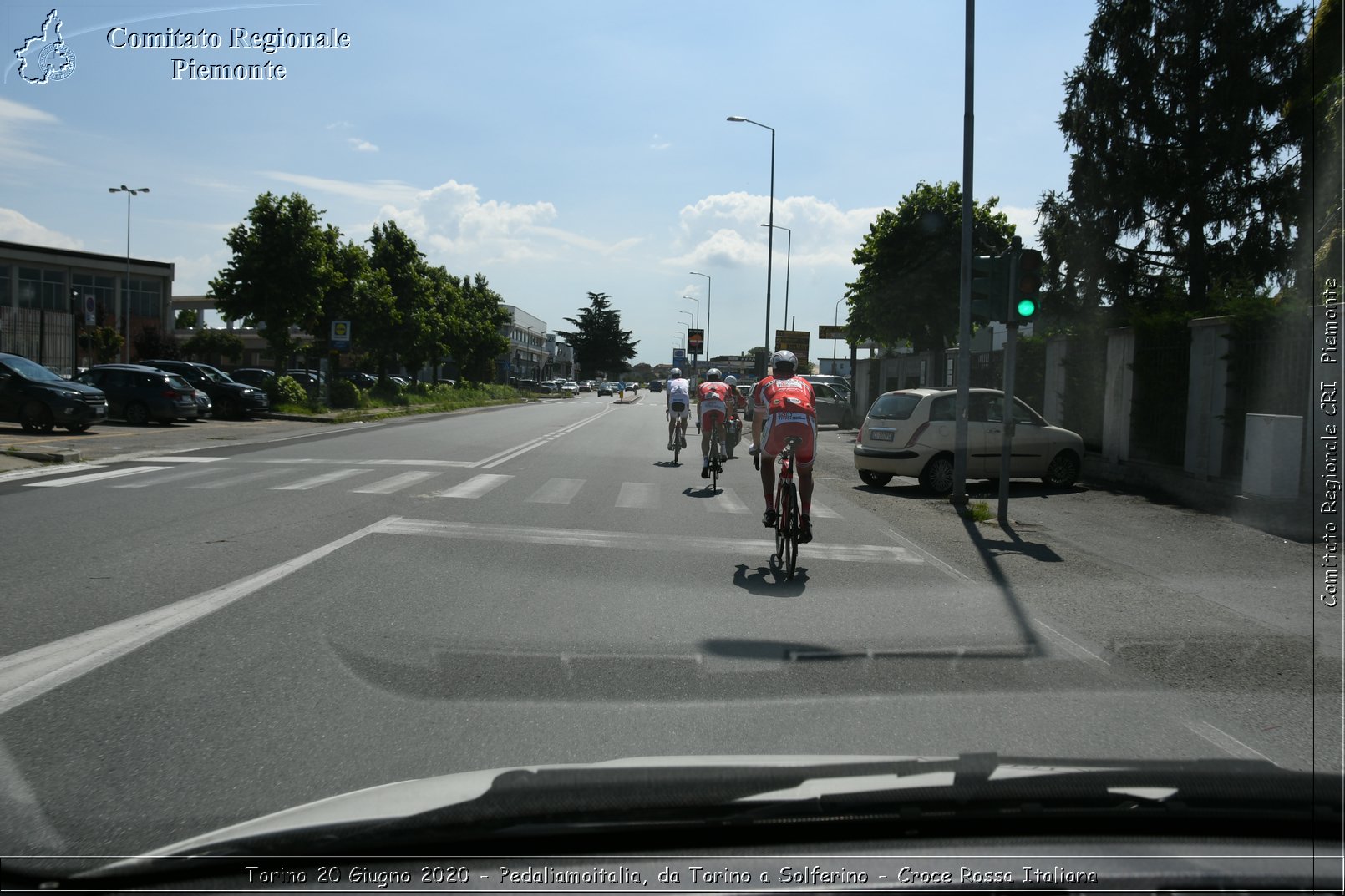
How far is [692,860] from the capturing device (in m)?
2.55

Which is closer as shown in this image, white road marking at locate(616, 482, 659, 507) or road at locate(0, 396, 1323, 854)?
road at locate(0, 396, 1323, 854)

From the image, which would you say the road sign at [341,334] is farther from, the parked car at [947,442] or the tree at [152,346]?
the tree at [152,346]

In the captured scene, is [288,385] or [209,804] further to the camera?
[288,385]

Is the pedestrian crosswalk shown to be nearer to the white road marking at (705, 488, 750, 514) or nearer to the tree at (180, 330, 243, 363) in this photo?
the white road marking at (705, 488, 750, 514)

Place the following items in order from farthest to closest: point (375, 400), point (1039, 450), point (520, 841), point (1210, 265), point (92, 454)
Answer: point (375, 400) < point (1210, 265) < point (92, 454) < point (1039, 450) < point (520, 841)

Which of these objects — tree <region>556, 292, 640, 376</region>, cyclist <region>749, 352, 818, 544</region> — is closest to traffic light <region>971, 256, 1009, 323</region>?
cyclist <region>749, 352, 818, 544</region>

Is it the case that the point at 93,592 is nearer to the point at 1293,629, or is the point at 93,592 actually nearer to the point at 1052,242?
the point at 1293,629

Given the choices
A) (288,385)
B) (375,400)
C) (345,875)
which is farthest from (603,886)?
(375,400)

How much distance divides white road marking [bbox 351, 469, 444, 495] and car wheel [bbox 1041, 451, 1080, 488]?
960cm

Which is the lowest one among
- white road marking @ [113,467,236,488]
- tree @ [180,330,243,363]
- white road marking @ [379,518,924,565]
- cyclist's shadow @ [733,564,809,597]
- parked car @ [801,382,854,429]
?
cyclist's shadow @ [733,564,809,597]

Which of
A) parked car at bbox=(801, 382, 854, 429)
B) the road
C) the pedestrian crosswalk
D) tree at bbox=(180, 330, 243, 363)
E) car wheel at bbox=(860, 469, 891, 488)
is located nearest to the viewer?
the road

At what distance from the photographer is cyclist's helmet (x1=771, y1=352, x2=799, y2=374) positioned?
916 cm

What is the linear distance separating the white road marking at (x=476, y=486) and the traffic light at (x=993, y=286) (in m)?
6.81

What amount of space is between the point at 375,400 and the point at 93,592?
37.5m
